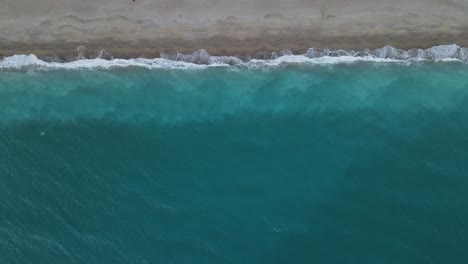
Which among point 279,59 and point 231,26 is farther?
point 231,26

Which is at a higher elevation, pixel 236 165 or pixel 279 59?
pixel 279 59

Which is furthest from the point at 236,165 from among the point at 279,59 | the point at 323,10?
the point at 323,10

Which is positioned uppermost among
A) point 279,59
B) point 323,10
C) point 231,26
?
point 323,10

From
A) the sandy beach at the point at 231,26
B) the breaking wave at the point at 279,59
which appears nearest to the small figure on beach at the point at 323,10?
the sandy beach at the point at 231,26

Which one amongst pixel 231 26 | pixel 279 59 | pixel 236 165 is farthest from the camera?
pixel 231 26

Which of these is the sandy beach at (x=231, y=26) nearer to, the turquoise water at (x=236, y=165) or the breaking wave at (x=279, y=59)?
the breaking wave at (x=279, y=59)

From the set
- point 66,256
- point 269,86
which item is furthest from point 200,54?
point 66,256

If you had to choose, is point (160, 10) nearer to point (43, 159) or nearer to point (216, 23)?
point (216, 23)

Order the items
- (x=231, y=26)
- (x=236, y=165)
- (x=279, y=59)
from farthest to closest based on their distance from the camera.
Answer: (x=231, y=26), (x=279, y=59), (x=236, y=165)

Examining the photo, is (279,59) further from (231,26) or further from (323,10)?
(323,10)
